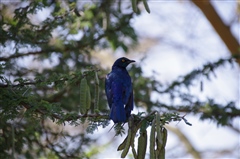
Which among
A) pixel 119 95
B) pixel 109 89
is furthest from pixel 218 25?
pixel 119 95

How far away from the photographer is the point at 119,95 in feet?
15.9

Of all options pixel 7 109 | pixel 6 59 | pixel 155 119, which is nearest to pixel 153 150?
pixel 155 119

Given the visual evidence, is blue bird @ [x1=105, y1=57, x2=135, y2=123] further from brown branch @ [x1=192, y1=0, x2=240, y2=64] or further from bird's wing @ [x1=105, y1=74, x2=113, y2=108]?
brown branch @ [x1=192, y1=0, x2=240, y2=64]

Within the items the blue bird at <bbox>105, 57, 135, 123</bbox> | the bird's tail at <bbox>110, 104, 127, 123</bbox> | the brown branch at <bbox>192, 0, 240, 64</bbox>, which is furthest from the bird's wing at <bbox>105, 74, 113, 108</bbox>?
the brown branch at <bbox>192, 0, 240, 64</bbox>

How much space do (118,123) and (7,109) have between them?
35.3 inches

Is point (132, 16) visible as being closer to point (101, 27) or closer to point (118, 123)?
point (101, 27)

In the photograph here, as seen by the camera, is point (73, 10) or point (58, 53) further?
point (58, 53)

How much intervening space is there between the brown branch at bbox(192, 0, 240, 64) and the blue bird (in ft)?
14.2

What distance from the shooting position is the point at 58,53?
652 centimetres

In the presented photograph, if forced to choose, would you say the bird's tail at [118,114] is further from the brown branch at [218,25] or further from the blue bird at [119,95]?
the brown branch at [218,25]

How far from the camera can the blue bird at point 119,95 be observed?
170 inches

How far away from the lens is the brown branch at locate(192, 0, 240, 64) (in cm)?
944

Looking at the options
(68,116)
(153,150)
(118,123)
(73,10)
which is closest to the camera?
(153,150)

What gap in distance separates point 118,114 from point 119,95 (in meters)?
0.57
